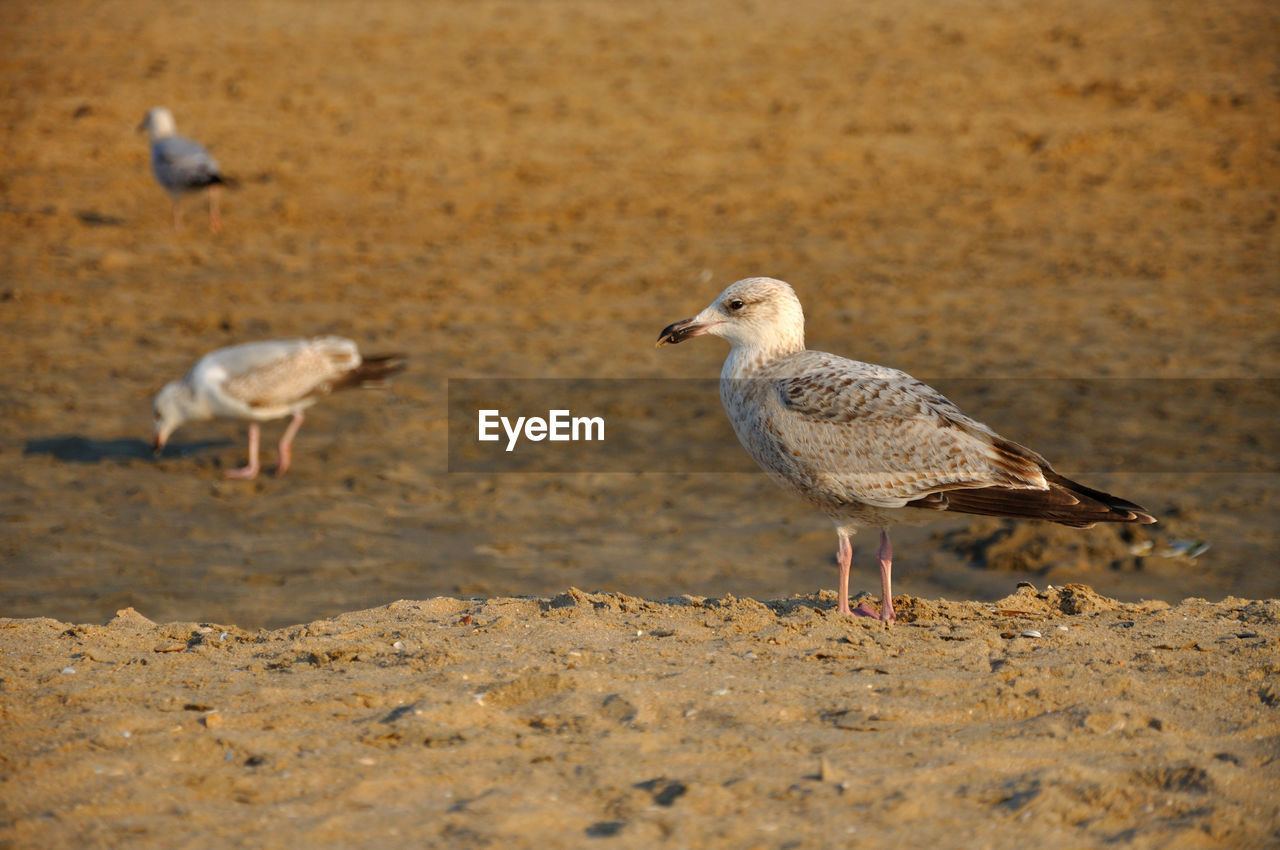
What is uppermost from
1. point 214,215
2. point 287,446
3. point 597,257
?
point 214,215

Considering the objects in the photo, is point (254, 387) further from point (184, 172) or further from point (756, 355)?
point (184, 172)

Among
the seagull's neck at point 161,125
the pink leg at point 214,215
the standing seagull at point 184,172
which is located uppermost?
the seagull's neck at point 161,125

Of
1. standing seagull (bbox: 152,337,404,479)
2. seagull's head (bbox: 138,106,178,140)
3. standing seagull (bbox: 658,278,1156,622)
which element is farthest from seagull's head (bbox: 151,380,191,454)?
seagull's head (bbox: 138,106,178,140)

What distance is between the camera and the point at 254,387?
383 inches

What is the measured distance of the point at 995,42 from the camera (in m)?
22.0

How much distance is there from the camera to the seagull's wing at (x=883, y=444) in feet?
19.0

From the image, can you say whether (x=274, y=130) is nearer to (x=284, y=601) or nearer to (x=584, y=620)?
(x=284, y=601)

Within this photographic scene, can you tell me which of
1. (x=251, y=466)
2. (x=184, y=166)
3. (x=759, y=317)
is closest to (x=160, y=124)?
(x=184, y=166)

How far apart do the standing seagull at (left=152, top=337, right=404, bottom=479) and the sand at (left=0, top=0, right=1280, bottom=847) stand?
14.8 inches

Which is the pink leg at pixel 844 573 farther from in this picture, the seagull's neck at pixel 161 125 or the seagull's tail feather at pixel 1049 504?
the seagull's neck at pixel 161 125

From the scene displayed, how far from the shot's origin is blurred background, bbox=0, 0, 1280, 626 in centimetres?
837

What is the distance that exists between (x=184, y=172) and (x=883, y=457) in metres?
11.0

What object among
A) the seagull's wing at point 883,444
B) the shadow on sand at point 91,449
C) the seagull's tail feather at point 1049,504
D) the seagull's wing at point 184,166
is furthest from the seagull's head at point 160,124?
the seagull's tail feather at point 1049,504

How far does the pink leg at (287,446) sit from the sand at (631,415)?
145 millimetres
